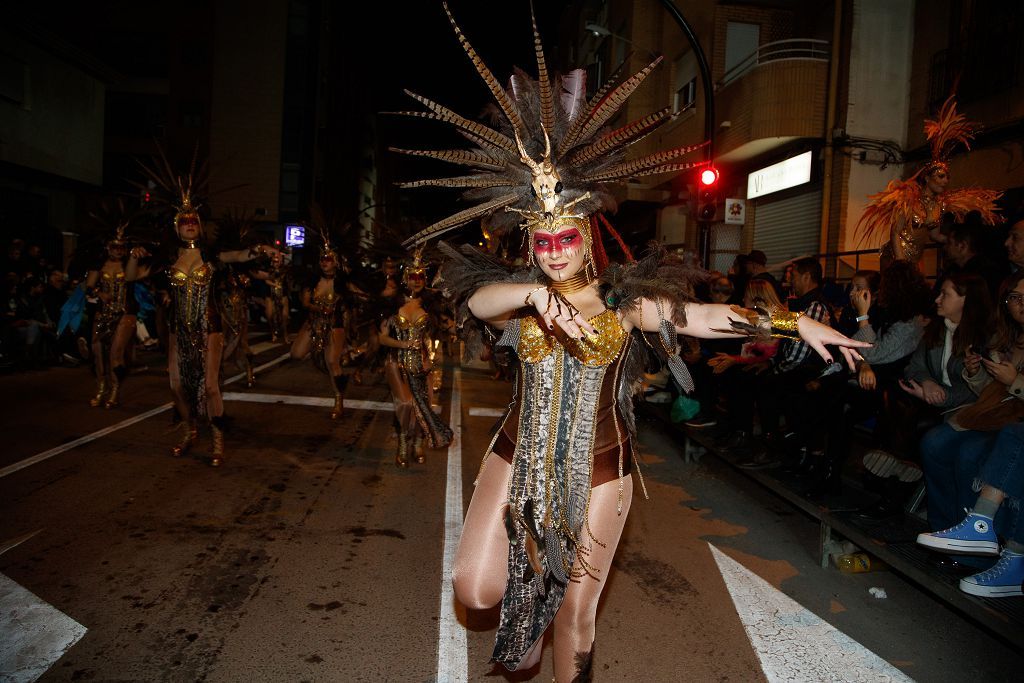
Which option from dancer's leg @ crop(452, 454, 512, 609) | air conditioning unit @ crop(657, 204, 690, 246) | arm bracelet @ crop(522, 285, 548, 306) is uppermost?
air conditioning unit @ crop(657, 204, 690, 246)

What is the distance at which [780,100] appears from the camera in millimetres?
14547

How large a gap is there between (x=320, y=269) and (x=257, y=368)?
5201 mm

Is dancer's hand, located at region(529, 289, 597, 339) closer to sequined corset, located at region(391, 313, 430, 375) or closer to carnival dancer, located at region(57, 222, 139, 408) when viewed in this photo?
sequined corset, located at region(391, 313, 430, 375)

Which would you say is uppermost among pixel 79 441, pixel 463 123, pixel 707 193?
pixel 707 193

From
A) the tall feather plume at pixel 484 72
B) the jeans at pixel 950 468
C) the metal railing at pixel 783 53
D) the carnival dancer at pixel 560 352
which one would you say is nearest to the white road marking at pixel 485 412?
the jeans at pixel 950 468

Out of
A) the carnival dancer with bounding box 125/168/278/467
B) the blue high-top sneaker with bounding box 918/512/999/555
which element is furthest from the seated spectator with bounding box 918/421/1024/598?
the carnival dancer with bounding box 125/168/278/467

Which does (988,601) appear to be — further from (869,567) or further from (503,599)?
(503,599)

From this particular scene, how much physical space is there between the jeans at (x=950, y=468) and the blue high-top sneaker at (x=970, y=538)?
0.44 feet

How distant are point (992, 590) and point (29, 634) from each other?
17.4 ft

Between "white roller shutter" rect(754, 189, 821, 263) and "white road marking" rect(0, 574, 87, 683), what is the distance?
13.9 meters

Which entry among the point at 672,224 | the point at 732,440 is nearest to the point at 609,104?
the point at 732,440

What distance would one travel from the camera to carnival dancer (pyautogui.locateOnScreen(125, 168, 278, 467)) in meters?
7.46

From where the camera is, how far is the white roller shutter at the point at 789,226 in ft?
48.5

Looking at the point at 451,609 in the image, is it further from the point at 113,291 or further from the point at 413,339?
the point at 113,291
